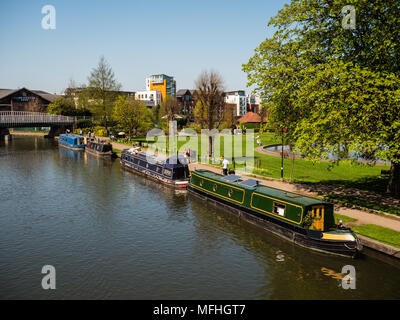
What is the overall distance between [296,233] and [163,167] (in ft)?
56.1

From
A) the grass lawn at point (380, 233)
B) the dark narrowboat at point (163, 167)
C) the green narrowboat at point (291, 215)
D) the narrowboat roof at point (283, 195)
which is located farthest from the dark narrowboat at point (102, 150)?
the grass lawn at point (380, 233)

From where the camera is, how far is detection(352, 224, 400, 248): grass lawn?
1520 cm

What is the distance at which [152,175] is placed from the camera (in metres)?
33.2

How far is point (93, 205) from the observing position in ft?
79.9

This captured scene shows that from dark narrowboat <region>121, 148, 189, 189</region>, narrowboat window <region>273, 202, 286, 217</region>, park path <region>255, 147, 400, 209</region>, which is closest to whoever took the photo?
narrowboat window <region>273, 202, 286, 217</region>

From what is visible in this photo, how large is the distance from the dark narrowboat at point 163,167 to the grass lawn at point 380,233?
15.9 metres

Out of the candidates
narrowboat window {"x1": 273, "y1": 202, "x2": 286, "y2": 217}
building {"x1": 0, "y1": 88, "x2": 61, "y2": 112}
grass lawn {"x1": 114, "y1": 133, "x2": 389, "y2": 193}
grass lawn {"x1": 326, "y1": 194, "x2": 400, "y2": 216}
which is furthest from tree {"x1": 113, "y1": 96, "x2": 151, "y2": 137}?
building {"x1": 0, "y1": 88, "x2": 61, "y2": 112}

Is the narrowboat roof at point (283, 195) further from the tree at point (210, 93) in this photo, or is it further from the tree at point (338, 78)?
the tree at point (210, 93)

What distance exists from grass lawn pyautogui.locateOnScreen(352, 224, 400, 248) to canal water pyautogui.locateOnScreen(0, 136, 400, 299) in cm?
106

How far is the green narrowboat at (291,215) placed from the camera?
15.6 metres

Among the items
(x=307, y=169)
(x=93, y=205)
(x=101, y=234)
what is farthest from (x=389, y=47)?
(x=93, y=205)

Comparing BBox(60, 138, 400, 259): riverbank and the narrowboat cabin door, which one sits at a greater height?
the narrowboat cabin door

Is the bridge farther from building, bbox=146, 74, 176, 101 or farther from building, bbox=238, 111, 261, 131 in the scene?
building, bbox=146, 74, 176, 101

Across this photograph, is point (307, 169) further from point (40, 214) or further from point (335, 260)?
point (40, 214)
